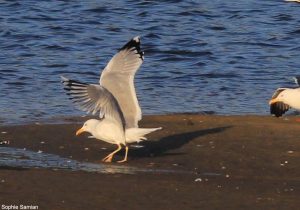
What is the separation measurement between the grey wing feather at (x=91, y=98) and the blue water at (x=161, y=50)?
2.38 meters

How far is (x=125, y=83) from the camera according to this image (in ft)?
34.0

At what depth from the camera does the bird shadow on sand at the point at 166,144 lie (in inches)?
415

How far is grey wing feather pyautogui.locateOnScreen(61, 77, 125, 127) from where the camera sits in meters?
9.84

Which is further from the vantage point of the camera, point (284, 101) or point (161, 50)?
point (161, 50)

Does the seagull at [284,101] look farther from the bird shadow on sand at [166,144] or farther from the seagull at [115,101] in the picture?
the seagull at [115,101]

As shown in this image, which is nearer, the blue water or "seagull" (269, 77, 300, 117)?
"seagull" (269, 77, 300, 117)

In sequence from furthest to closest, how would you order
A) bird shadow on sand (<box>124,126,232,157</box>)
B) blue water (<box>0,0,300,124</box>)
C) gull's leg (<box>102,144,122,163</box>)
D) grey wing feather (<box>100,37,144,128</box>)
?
blue water (<box>0,0,300,124</box>) → bird shadow on sand (<box>124,126,232,157</box>) → grey wing feather (<box>100,37,144,128</box>) → gull's leg (<box>102,144,122,163</box>)

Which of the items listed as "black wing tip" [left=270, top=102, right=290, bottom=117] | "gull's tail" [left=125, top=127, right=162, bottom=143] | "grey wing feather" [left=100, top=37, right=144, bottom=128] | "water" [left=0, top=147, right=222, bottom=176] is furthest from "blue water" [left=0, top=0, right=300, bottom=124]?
"gull's tail" [left=125, top=127, right=162, bottom=143]

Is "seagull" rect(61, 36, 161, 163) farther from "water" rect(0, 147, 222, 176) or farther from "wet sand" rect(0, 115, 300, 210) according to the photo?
"water" rect(0, 147, 222, 176)

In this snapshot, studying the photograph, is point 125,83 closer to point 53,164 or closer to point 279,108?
point 53,164

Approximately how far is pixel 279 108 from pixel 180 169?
10.9 ft

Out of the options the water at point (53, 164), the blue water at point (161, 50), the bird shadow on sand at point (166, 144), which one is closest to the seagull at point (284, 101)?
the blue water at point (161, 50)

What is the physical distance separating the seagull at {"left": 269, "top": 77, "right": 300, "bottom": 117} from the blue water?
0.59 m

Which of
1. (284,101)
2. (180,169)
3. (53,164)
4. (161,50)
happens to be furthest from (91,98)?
(161,50)
